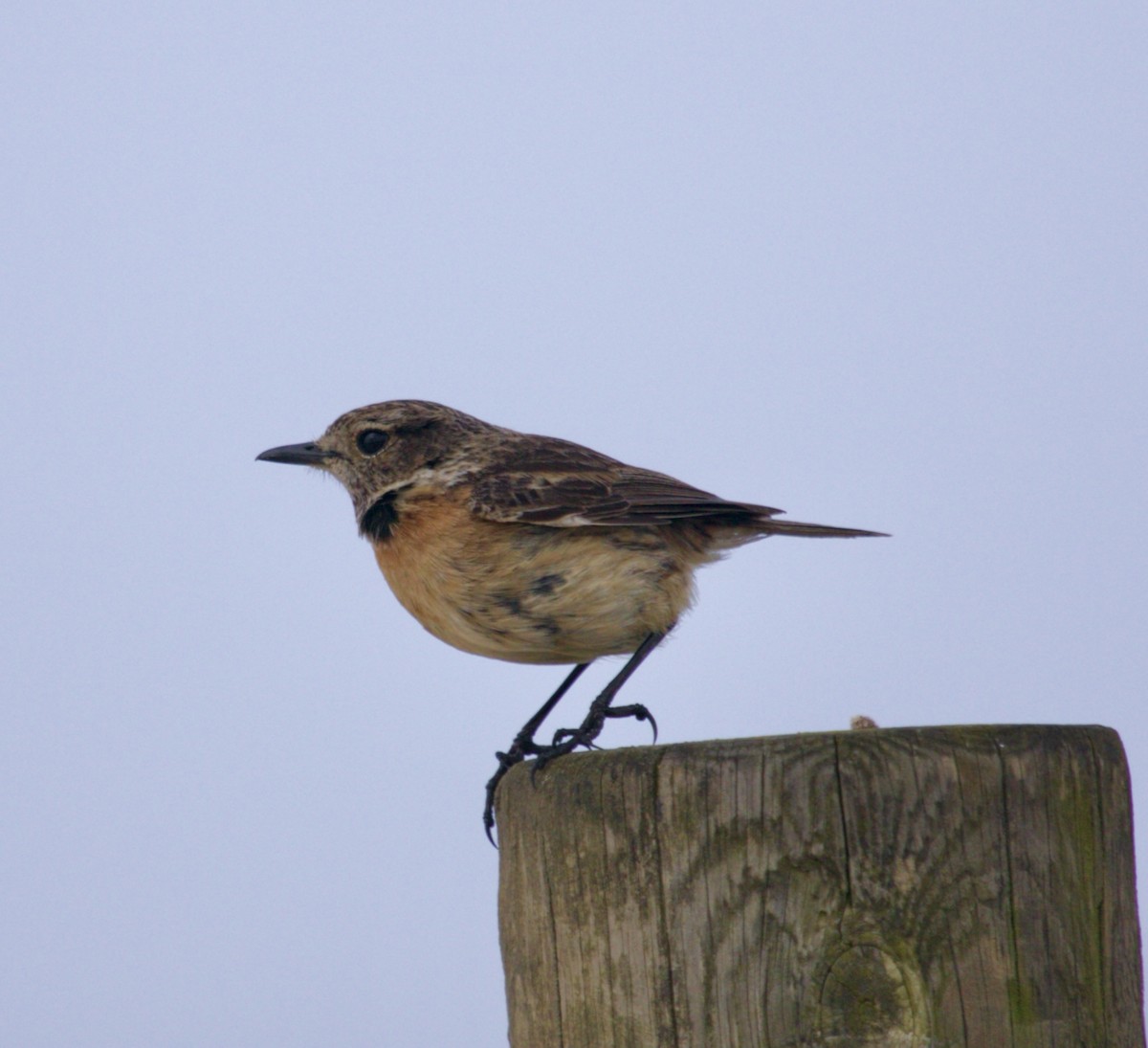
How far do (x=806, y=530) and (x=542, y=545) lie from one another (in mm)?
1405

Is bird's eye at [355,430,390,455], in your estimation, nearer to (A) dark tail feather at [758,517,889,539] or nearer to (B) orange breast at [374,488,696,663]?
(B) orange breast at [374,488,696,663]

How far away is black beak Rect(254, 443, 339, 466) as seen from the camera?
22.5ft

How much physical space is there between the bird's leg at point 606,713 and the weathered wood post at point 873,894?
6.57 feet

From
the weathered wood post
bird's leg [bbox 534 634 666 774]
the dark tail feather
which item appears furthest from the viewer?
the dark tail feather

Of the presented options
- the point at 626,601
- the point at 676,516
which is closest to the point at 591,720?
the point at 626,601

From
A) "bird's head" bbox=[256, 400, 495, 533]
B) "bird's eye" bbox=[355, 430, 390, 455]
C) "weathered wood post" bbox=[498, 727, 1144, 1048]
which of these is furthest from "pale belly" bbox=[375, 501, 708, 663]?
"weathered wood post" bbox=[498, 727, 1144, 1048]

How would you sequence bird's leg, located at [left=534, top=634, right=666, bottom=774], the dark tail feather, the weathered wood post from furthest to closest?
the dark tail feather < bird's leg, located at [left=534, top=634, right=666, bottom=774] < the weathered wood post

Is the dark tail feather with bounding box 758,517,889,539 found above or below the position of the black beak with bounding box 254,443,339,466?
below

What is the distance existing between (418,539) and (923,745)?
3209 millimetres

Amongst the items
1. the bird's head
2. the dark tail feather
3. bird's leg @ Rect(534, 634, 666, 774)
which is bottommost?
bird's leg @ Rect(534, 634, 666, 774)

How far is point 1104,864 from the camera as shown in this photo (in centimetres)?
316

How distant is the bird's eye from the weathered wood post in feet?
12.5

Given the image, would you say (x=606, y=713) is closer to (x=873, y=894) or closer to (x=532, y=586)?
(x=532, y=586)

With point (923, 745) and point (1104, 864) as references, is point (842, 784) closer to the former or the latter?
point (923, 745)
